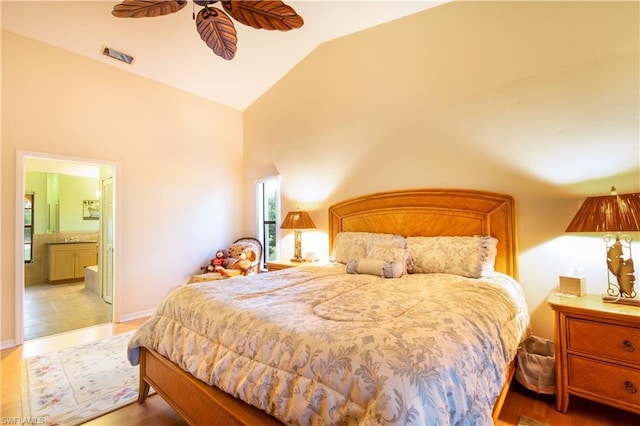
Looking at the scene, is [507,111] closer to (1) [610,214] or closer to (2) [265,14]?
(1) [610,214]

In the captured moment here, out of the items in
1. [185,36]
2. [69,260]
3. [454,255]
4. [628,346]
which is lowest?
[69,260]

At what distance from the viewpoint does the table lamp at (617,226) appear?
1.77 m

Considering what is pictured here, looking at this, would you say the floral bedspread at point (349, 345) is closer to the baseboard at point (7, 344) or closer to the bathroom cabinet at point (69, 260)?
the baseboard at point (7, 344)

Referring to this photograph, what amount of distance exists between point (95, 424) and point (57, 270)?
5912mm

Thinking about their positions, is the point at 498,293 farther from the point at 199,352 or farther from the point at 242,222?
the point at 242,222

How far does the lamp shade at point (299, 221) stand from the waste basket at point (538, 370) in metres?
2.53

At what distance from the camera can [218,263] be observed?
4395 mm

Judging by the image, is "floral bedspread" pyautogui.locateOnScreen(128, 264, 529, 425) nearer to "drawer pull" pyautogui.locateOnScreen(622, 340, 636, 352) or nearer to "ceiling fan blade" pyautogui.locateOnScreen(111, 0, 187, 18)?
"drawer pull" pyautogui.locateOnScreen(622, 340, 636, 352)

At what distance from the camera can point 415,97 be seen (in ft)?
9.88

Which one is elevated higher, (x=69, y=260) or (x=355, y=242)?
(x=355, y=242)

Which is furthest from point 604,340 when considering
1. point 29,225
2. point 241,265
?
point 29,225

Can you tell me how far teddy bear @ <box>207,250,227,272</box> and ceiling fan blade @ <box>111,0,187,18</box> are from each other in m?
3.11

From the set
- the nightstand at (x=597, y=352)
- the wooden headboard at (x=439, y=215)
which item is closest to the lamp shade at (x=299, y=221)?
the wooden headboard at (x=439, y=215)

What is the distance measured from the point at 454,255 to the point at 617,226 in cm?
102
